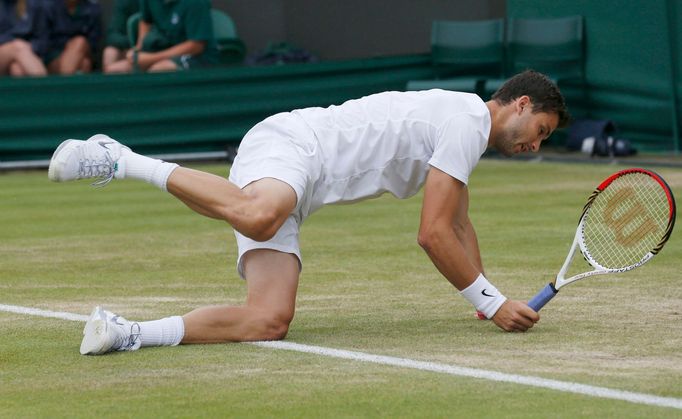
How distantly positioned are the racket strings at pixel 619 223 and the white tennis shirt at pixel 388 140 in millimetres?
757

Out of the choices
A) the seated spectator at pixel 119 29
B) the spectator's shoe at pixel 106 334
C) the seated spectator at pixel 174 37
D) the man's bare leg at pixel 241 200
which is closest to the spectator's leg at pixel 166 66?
the seated spectator at pixel 174 37

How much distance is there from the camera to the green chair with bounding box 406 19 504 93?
59.8ft

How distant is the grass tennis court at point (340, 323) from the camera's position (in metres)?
4.80

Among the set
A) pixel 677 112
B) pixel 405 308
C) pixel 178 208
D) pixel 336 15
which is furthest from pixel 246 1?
pixel 405 308

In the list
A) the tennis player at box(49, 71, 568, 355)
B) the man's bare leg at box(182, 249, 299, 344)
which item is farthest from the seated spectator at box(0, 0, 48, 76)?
the man's bare leg at box(182, 249, 299, 344)

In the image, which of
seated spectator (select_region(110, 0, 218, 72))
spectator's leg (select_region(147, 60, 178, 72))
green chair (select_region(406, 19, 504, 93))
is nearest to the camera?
spectator's leg (select_region(147, 60, 178, 72))

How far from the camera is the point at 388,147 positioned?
6.12m

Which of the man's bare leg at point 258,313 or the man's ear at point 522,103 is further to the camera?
the man's ear at point 522,103

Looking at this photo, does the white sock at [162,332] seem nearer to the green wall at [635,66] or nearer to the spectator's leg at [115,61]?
the green wall at [635,66]

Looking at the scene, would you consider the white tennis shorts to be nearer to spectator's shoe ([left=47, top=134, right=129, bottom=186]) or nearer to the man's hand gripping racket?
spectator's shoe ([left=47, top=134, right=129, bottom=186])

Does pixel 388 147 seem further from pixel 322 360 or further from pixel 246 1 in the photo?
pixel 246 1

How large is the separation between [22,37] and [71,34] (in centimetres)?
72

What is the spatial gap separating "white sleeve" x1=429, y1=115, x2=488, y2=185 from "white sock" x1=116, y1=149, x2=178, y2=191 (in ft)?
3.61

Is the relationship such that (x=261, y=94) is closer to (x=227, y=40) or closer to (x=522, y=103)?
(x=227, y=40)
